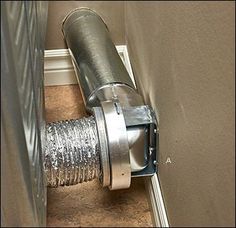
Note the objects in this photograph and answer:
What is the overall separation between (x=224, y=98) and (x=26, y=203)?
0.38 meters

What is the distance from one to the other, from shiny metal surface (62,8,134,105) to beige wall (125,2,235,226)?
0.47 ft

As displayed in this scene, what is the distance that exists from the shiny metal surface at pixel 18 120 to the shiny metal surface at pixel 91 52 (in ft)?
1.42

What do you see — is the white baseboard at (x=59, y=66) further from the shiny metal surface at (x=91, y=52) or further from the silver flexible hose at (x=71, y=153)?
the silver flexible hose at (x=71, y=153)

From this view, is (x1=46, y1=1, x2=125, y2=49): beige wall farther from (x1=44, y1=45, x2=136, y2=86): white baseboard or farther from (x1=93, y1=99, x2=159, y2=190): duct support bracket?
(x1=93, y1=99, x2=159, y2=190): duct support bracket

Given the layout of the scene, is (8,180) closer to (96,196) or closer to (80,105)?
(96,196)

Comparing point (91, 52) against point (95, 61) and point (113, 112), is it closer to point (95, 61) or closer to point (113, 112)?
point (95, 61)

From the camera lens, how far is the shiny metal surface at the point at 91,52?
1.32 metres

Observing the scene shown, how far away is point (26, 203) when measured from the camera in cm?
79

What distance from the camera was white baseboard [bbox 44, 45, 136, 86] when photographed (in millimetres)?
1683

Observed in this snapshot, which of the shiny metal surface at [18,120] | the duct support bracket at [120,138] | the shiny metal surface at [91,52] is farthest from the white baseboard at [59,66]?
the shiny metal surface at [18,120]

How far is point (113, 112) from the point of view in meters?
1.16

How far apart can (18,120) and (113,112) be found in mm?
475

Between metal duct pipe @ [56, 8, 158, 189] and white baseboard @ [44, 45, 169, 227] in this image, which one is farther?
white baseboard @ [44, 45, 169, 227]

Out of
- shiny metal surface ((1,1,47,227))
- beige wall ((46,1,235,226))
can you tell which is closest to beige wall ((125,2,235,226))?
beige wall ((46,1,235,226))
